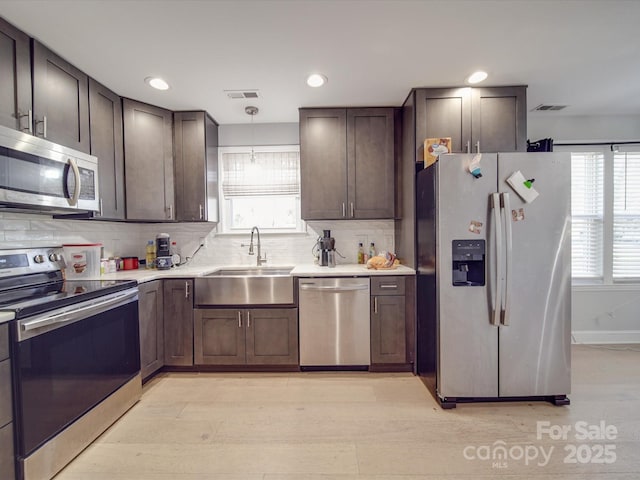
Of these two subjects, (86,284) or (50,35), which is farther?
(86,284)

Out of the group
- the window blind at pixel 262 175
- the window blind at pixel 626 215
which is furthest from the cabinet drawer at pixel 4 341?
the window blind at pixel 626 215

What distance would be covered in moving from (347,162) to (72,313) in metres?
2.38

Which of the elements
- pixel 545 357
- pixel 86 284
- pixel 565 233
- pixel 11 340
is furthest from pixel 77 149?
pixel 545 357

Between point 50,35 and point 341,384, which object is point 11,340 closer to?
point 50,35

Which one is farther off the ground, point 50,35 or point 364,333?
point 50,35

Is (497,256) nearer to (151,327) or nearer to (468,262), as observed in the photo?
(468,262)

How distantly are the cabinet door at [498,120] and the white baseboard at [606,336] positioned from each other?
2.30 m

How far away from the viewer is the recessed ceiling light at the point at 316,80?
233cm

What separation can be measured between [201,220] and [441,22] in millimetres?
2553

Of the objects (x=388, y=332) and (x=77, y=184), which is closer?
(x=77, y=184)

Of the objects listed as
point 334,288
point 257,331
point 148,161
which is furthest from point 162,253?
point 334,288

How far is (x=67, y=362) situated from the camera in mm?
Result: 1577

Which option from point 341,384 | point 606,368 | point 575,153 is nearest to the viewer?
point 341,384

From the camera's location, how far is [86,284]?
6.63 feet
